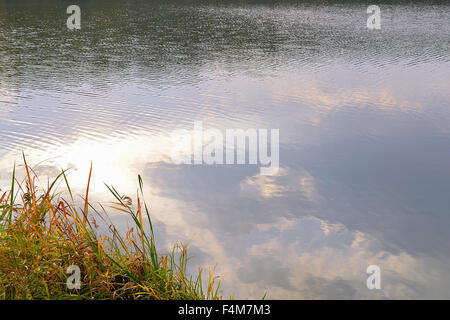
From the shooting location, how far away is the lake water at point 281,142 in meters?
5.41

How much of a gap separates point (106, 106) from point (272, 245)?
6.19 meters

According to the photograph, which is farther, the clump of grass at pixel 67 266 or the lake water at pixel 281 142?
the lake water at pixel 281 142

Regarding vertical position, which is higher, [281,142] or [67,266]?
[281,142]

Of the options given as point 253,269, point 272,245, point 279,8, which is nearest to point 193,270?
point 253,269

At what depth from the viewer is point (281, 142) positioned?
857 cm

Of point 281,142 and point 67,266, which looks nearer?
point 67,266

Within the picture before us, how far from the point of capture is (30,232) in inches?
145

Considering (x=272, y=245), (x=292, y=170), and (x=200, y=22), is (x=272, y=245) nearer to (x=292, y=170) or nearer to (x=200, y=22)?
(x=292, y=170)

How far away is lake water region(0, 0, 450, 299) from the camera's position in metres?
5.41

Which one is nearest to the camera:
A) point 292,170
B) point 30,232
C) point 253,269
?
point 30,232

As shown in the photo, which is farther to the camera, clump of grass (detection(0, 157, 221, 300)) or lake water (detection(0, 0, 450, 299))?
lake water (detection(0, 0, 450, 299))

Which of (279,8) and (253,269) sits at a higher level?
(279,8)
